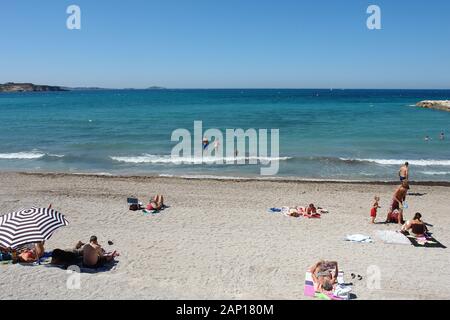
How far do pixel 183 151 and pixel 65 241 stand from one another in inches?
645

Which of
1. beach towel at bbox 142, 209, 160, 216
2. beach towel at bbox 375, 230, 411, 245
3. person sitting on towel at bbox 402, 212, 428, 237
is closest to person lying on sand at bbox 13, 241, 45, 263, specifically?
beach towel at bbox 142, 209, 160, 216

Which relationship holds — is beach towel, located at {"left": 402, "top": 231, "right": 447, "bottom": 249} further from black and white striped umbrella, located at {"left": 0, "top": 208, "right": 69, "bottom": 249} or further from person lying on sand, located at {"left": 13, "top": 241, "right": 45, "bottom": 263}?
person lying on sand, located at {"left": 13, "top": 241, "right": 45, "bottom": 263}

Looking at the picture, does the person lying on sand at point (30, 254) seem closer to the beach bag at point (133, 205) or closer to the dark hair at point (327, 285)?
the beach bag at point (133, 205)

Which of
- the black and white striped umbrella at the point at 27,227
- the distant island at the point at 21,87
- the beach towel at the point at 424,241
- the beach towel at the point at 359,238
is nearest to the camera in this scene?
the black and white striped umbrella at the point at 27,227

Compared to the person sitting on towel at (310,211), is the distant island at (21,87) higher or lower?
higher

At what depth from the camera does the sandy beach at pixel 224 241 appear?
8.31 m

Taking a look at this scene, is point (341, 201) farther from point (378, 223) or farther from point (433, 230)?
point (433, 230)

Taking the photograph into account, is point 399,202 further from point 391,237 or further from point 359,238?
point 359,238

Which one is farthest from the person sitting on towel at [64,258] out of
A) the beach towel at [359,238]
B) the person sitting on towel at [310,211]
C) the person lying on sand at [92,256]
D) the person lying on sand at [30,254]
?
the person sitting on towel at [310,211]

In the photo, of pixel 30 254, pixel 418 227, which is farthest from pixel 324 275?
pixel 30 254

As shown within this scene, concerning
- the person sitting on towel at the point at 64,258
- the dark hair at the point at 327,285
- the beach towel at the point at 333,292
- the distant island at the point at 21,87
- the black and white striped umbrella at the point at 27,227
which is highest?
the distant island at the point at 21,87

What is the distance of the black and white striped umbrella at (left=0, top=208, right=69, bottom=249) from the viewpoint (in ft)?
28.2

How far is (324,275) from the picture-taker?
8.62 meters

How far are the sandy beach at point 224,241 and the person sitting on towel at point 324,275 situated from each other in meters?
0.43
